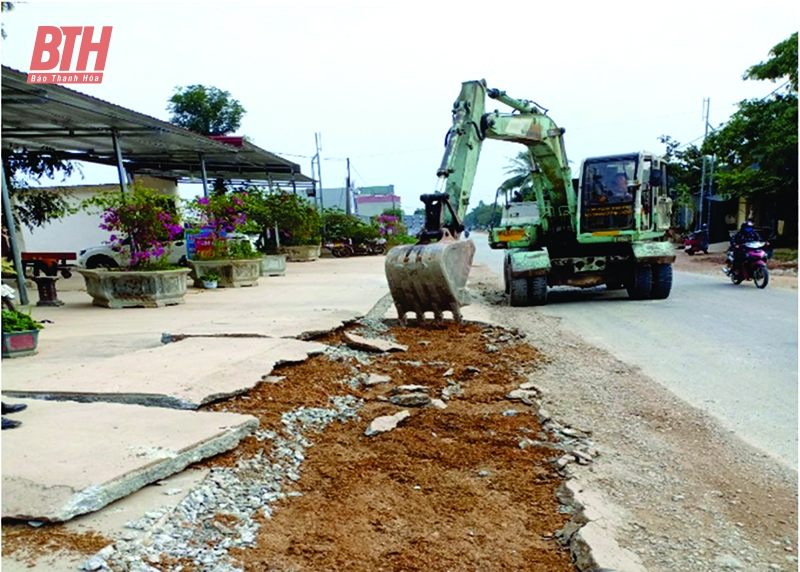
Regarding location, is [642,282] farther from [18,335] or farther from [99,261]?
[99,261]

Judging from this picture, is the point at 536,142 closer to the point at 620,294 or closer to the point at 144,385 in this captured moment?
the point at 620,294

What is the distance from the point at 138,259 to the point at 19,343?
14.4 feet

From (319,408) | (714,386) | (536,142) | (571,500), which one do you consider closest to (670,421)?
(714,386)

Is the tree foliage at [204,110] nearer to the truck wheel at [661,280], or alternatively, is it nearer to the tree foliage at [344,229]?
the tree foliage at [344,229]

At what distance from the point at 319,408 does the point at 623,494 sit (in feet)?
6.60

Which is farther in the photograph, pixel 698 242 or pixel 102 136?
pixel 698 242

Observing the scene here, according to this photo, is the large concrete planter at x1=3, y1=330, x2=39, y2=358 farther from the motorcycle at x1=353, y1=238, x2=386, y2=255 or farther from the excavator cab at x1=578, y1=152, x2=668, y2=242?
the motorcycle at x1=353, y1=238, x2=386, y2=255

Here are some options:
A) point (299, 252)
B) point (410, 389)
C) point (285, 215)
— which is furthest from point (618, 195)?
point (299, 252)

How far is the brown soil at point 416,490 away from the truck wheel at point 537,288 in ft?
17.5

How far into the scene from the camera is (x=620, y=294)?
1152 cm

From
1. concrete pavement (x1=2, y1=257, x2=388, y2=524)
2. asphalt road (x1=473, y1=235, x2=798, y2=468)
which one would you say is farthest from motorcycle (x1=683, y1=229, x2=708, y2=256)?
concrete pavement (x1=2, y1=257, x2=388, y2=524)

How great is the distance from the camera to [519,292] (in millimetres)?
10062

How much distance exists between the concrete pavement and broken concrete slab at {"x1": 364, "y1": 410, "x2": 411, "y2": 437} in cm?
72

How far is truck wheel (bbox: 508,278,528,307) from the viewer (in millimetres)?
10008
